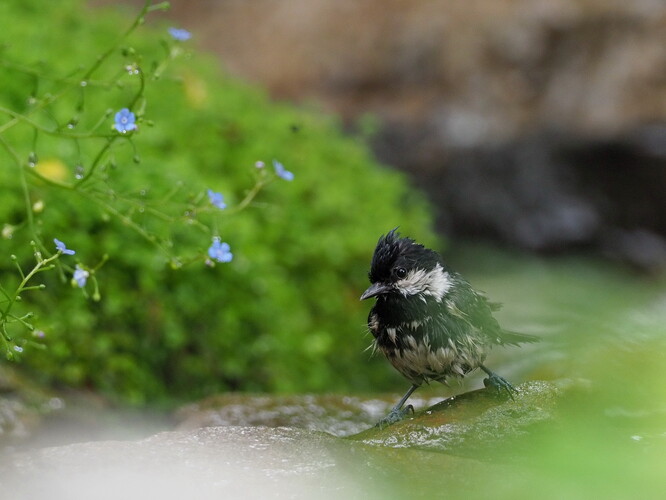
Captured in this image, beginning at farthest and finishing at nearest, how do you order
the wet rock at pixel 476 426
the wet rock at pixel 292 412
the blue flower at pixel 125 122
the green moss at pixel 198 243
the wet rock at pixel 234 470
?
1. the green moss at pixel 198 243
2. the wet rock at pixel 292 412
3. the wet rock at pixel 476 426
4. the blue flower at pixel 125 122
5. the wet rock at pixel 234 470

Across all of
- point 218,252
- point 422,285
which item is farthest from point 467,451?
point 218,252

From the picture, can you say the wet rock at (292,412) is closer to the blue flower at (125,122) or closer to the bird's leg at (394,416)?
the bird's leg at (394,416)

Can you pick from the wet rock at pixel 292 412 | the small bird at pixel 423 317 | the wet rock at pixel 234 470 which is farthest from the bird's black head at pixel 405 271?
the wet rock at pixel 292 412

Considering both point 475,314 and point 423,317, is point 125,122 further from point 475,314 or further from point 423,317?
point 475,314

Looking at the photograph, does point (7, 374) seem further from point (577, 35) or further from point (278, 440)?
point (577, 35)

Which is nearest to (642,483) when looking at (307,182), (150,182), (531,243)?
(150,182)

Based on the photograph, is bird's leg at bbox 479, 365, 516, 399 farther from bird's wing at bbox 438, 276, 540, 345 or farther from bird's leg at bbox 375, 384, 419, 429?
bird's leg at bbox 375, 384, 419, 429
